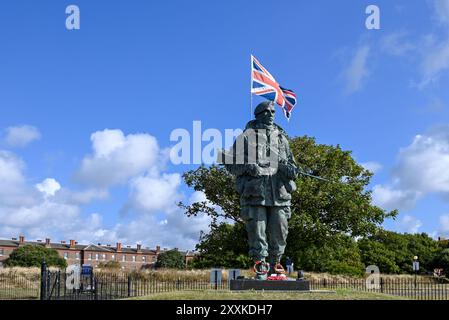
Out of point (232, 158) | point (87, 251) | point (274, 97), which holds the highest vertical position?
point (274, 97)

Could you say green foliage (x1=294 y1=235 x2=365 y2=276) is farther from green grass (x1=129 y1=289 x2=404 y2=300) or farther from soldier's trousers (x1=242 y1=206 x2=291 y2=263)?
green grass (x1=129 y1=289 x2=404 y2=300)

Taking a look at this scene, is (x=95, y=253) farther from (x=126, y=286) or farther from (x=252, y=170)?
(x=252, y=170)

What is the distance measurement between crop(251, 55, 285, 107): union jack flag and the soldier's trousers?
4.87 meters

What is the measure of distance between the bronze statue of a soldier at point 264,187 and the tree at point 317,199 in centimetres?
2009

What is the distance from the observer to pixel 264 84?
637 inches

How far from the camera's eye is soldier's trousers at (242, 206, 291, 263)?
11.9m

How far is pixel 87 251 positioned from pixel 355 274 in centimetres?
8576

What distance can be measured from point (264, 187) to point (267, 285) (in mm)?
2142

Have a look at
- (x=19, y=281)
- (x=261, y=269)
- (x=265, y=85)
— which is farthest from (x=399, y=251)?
(x=261, y=269)
